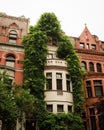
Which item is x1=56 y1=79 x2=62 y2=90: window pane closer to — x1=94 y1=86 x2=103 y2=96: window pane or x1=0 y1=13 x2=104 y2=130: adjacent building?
x1=0 y1=13 x2=104 y2=130: adjacent building

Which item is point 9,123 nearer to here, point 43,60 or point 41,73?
point 41,73

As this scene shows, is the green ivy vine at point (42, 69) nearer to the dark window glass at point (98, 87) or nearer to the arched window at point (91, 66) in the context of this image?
the dark window glass at point (98, 87)

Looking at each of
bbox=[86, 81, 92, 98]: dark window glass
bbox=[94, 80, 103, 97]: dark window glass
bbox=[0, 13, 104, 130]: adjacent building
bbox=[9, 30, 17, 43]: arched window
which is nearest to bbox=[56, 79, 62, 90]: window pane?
bbox=[0, 13, 104, 130]: adjacent building

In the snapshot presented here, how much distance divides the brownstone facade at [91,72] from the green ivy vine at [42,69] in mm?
2424

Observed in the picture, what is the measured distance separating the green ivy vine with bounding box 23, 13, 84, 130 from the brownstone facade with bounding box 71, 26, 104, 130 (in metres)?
2.42

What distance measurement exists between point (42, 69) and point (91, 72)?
7.72 meters

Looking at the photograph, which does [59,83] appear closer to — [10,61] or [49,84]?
[49,84]

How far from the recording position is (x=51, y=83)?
2222cm

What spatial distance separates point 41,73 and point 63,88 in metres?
3.09

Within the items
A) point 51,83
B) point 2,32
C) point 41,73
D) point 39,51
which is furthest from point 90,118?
point 2,32

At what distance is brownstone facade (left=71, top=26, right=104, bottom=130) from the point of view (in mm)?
22938

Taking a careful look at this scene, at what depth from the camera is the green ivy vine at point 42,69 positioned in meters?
19.4

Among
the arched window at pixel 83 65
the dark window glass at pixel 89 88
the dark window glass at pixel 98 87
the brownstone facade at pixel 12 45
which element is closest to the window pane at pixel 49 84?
the brownstone facade at pixel 12 45

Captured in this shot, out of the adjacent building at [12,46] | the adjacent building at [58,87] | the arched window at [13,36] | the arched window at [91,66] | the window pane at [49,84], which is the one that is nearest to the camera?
the adjacent building at [58,87]
